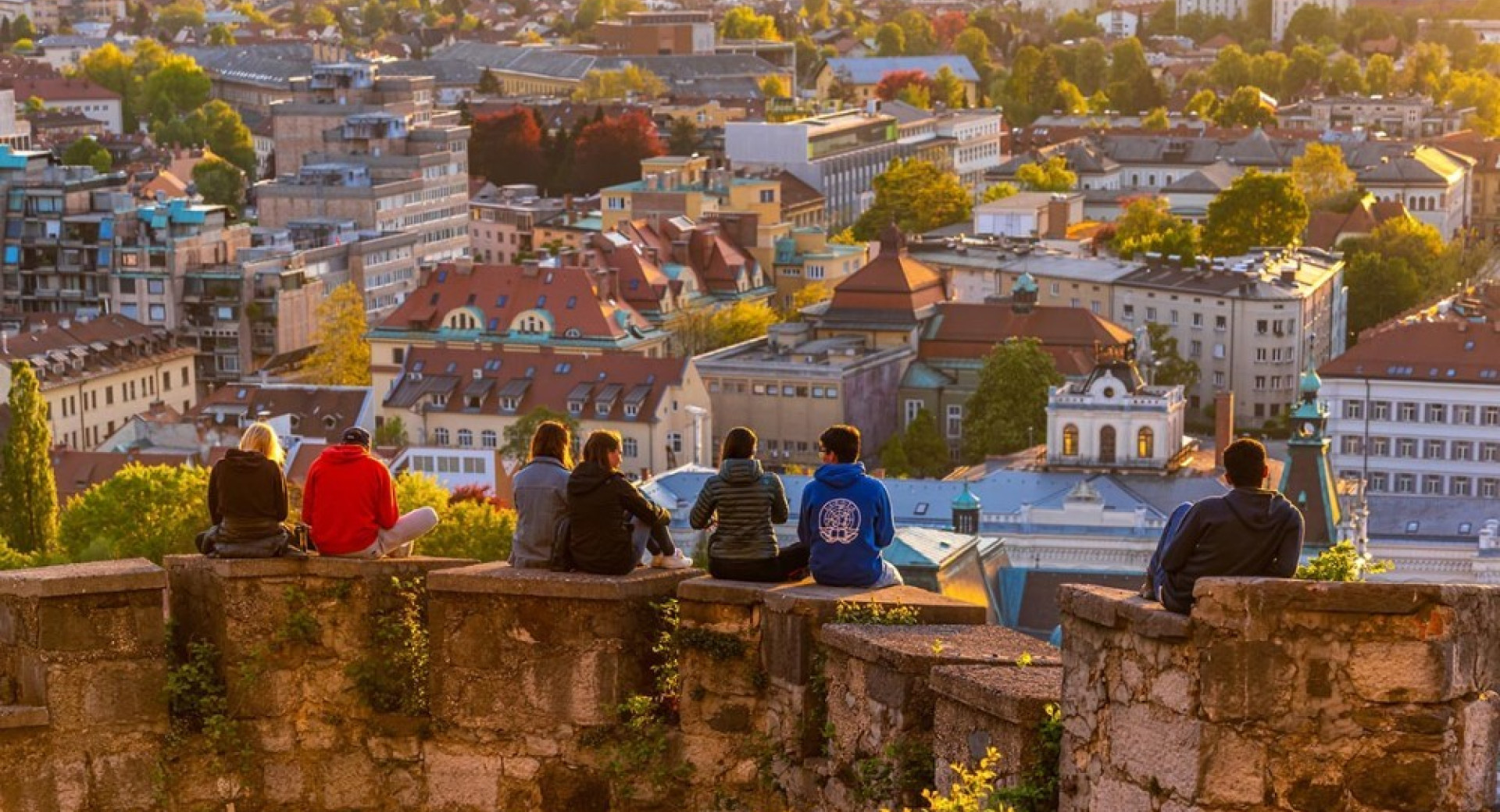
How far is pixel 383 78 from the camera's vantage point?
138000 mm

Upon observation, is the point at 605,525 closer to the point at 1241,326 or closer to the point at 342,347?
the point at 1241,326

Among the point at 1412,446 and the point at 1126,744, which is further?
the point at 1412,446

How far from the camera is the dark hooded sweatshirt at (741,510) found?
12.8m

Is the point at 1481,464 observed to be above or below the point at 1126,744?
below

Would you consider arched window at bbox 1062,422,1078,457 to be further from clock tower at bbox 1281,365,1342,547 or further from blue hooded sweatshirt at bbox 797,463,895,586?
blue hooded sweatshirt at bbox 797,463,895,586

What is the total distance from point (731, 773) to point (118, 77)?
179083 millimetres

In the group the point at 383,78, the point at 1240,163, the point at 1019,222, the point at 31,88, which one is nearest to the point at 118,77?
the point at 31,88

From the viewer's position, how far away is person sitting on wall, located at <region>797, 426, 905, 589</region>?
1241 centimetres

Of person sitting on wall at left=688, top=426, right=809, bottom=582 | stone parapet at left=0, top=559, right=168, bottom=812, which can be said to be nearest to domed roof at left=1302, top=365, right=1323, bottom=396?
person sitting on wall at left=688, top=426, right=809, bottom=582

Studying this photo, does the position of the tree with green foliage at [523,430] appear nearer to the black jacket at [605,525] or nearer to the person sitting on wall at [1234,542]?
the black jacket at [605,525]

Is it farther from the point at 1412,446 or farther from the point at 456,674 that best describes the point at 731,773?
the point at 1412,446

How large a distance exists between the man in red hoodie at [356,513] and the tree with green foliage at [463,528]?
34.5 m

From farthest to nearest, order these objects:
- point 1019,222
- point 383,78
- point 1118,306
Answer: point 383,78
point 1019,222
point 1118,306

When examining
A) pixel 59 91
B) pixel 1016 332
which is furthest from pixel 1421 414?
pixel 59 91
